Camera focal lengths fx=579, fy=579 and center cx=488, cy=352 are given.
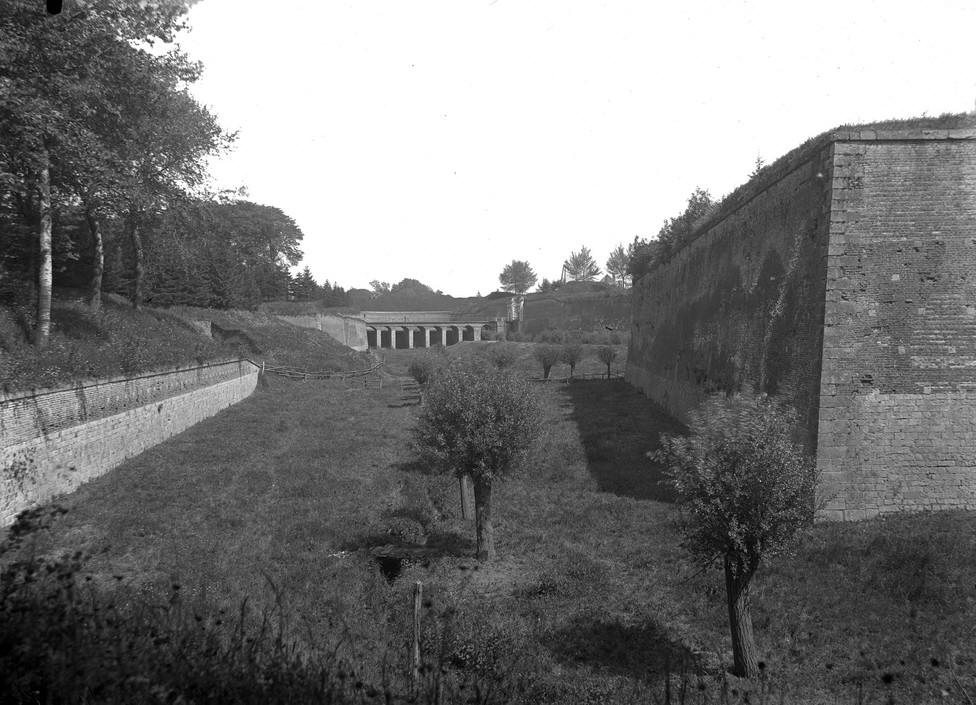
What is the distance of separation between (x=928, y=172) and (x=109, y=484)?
1868cm

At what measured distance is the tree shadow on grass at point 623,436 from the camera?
15164 mm

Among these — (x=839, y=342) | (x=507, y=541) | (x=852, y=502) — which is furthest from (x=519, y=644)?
(x=839, y=342)

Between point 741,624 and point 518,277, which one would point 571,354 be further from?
point 518,277

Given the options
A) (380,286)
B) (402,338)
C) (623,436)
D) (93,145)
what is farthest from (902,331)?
(380,286)

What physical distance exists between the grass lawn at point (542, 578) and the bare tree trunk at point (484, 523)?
315 mm

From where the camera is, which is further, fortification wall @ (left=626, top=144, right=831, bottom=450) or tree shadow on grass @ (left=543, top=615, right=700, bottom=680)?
fortification wall @ (left=626, top=144, right=831, bottom=450)

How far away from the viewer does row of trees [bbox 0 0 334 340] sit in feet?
45.1

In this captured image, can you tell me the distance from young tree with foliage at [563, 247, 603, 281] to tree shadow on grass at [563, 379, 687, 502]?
82838mm

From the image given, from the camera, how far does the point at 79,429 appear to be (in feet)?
41.1

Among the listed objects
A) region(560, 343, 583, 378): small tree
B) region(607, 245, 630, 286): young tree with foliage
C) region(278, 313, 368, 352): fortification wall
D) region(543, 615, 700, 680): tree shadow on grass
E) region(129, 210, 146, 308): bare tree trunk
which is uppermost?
region(607, 245, 630, 286): young tree with foliage

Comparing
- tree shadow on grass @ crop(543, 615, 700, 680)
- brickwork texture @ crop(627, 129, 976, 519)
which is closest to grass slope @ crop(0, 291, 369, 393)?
tree shadow on grass @ crop(543, 615, 700, 680)

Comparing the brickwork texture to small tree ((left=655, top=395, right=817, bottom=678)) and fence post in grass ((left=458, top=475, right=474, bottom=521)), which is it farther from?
fence post in grass ((left=458, top=475, right=474, bottom=521))

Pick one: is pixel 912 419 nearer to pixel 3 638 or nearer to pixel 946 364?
pixel 946 364

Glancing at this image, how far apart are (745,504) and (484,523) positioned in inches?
203
